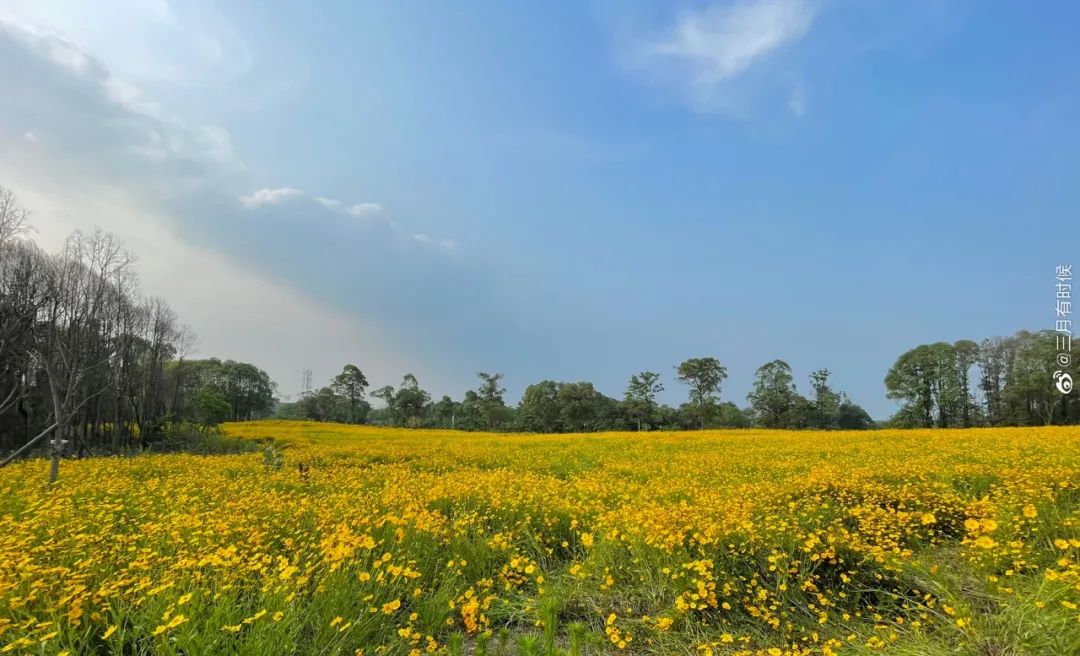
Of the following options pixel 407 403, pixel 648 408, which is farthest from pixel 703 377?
pixel 407 403

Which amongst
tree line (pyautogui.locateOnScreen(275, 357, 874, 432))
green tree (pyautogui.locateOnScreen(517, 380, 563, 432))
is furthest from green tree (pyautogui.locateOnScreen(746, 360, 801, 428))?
green tree (pyautogui.locateOnScreen(517, 380, 563, 432))

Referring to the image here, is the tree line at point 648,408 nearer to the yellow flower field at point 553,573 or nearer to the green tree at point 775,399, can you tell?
the green tree at point 775,399

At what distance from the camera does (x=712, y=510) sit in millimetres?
5484

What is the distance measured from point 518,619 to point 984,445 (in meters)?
17.4

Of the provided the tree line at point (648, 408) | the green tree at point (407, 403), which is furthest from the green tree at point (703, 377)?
the green tree at point (407, 403)

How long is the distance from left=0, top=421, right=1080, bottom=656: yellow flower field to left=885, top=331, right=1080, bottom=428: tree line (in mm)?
58981

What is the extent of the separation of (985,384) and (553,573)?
7356cm

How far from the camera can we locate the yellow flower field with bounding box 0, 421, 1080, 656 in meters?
3.08

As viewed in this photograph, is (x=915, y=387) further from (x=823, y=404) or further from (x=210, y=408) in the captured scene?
(x=210, y=408)

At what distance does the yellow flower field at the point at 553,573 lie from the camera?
10.1 feet

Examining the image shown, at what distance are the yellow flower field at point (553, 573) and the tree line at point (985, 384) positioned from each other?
194 ft

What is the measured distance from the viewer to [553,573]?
521 centimetres

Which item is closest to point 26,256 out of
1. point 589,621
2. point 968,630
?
point 589,621

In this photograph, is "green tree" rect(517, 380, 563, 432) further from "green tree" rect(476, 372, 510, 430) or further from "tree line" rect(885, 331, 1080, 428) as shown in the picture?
"tree line" rect(885, 331, 1080, 428)
